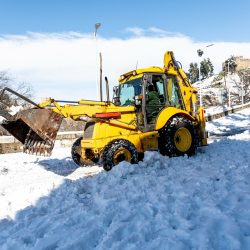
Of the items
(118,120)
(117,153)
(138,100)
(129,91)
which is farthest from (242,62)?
(117,153)

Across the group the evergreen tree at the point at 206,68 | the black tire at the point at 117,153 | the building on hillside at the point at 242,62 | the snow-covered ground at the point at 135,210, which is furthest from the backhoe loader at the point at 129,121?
the building on hillside at the point at 242,62

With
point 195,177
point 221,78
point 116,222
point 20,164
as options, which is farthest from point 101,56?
point 221,78

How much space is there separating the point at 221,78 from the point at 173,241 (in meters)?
73.6

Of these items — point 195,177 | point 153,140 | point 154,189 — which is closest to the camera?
point 154,189

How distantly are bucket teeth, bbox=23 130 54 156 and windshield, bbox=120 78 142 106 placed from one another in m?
2.57

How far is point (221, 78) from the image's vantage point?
7381 centimetres

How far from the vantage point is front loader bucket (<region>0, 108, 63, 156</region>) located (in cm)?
816

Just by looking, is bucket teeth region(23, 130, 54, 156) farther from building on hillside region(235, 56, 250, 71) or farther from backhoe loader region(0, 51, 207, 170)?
building on hillside region(235, 56, 250, 71)

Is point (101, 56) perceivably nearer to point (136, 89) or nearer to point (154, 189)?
point (136, 89)

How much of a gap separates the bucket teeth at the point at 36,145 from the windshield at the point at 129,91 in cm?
257

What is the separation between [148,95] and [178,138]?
1441 millimetres

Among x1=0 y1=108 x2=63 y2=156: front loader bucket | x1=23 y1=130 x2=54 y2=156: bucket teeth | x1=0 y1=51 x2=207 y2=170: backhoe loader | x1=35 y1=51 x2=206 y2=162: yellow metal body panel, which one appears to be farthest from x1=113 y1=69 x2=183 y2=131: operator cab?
x1=23 y1=130 x2=54 y2=156: bucket teeth

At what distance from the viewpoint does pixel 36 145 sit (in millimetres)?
8656

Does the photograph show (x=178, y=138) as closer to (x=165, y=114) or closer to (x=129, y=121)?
(x=165, y=114)
